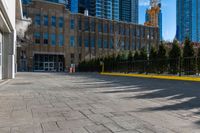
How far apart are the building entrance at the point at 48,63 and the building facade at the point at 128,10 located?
75.8 meters

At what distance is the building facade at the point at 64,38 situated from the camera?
56112 mm

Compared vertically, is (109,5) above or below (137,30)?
above

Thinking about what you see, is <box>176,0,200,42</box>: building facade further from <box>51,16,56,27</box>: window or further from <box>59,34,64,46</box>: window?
<box>51,16,56,27</box>: window

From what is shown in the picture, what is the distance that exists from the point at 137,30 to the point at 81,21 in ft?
65.1

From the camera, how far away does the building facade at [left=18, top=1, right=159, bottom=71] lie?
56112mm

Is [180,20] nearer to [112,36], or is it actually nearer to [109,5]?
[112,36]

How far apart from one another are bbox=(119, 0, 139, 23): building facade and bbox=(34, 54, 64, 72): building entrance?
249 ft

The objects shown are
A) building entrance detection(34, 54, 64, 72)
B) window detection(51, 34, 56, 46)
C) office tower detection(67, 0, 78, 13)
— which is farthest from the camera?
office tower detection(67, 0, 78, 13)

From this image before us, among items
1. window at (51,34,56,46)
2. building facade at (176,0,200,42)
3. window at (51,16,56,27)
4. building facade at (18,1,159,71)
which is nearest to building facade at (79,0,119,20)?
building facade at (176,0,200,42)

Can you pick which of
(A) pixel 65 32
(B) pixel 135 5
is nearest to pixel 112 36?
(A) pixel 65 32

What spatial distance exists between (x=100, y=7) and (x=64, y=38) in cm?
5612

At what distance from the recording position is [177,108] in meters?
6.11

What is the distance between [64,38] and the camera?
6066cm

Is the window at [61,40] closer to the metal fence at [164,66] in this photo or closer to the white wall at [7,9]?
the metal fence at [164,66]
